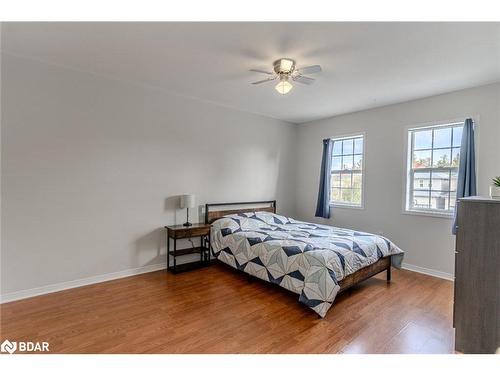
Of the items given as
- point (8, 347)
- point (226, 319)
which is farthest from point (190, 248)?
point (8, 347)

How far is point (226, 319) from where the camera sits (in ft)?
8.05

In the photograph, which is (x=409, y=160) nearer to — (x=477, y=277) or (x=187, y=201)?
(x=477, y=277)

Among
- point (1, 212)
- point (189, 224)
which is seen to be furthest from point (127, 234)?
point (1, 212)

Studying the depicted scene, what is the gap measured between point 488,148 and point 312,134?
2824 millimetres

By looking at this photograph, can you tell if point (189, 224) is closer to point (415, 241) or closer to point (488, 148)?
point (415, 241)

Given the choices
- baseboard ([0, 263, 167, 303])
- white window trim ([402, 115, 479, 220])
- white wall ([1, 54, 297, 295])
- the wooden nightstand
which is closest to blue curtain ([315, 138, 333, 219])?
white window trim ([402, 115, 479, 220])

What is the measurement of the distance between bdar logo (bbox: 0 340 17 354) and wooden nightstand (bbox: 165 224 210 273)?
6.00ft

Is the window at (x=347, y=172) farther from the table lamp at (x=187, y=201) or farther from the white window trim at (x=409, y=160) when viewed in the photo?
the table lamp at (x=187, y=201)

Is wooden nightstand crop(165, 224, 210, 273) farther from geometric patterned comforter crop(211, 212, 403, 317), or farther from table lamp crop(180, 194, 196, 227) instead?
table lamp crop(180, 194, 196, 227)

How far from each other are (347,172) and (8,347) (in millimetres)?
5007

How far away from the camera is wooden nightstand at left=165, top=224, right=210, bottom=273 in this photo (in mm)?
3676

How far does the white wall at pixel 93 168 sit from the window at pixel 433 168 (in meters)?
3.00

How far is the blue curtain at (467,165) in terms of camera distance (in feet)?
10.8

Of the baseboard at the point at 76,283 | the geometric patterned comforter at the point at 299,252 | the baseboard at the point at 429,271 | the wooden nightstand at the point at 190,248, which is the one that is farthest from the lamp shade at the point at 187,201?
the baseboard at the point at 429,271
